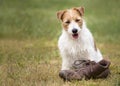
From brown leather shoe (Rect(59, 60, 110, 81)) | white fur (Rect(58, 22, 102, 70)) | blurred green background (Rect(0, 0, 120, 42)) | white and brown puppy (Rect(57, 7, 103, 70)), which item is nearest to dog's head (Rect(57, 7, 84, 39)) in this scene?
white and brown puppy (Rect(57, 7, 103, 70))

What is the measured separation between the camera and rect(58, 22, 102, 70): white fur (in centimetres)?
1120

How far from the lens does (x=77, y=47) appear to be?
1124 centimetres

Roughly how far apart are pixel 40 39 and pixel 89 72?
8.11 m

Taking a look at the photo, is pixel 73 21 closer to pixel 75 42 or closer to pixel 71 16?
pixel 71 16

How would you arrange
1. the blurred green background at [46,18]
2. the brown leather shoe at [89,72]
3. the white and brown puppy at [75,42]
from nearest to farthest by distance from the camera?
the brown leather shoe at [89,72], the white and brown puppy at [75,42], the blurred green background at [46,18]

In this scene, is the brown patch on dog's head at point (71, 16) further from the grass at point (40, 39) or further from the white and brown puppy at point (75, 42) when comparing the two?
the grass at point (40, 39)

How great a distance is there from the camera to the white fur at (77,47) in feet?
36.8

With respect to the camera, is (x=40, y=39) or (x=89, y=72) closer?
(x=89, y=72)

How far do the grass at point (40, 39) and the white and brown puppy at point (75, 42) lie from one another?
1.64 ft

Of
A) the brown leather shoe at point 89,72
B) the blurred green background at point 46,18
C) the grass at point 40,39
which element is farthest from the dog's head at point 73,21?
the blurred green background at point 46,18

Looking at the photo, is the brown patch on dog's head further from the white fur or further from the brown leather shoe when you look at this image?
the brown leather shoe

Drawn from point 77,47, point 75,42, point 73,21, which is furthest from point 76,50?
point 73,21

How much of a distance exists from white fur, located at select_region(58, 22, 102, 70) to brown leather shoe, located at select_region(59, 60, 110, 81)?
34 centimetres

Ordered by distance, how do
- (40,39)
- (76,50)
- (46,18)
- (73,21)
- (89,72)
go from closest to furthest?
(89,72), (73,21), (76,50), (40,39), (46,18)
